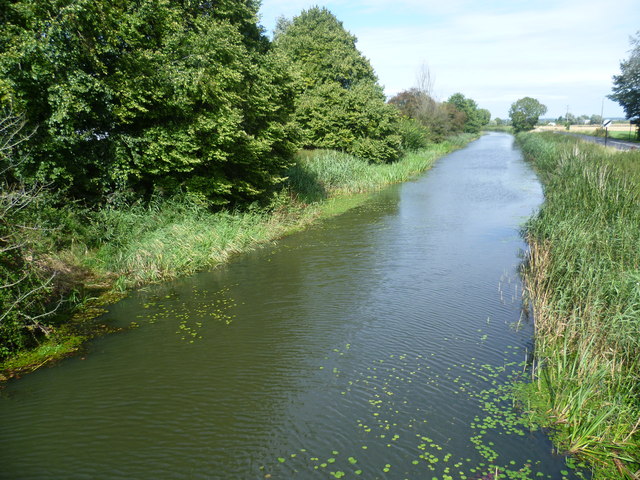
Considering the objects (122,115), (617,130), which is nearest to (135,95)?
(122,115)

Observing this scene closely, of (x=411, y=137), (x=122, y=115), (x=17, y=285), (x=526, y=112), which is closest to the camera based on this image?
(x=17, y=285)

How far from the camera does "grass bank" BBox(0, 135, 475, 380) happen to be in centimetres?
907

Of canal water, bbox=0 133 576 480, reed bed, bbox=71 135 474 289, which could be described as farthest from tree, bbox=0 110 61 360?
reed bed, bbox=71 135 474 289

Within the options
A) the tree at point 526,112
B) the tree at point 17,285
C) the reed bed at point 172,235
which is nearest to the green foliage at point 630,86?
the reed bed at point 172,235

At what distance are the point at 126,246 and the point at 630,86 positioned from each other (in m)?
50.7

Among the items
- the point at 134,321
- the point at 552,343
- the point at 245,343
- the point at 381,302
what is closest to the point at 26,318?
the point at 134,321

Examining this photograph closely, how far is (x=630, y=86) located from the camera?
4375 centimetres

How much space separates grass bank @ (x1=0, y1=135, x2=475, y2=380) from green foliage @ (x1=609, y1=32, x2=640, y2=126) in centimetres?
4172

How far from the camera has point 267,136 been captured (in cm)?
1594

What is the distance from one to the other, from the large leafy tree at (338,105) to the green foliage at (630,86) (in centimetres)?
2556

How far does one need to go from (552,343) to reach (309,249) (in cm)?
861

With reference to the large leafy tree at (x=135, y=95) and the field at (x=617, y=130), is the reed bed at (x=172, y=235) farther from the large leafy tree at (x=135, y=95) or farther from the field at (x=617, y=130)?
the field at (x=617, y=130)

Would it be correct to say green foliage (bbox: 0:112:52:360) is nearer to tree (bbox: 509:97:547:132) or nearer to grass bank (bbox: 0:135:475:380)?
grass bank (bbox: 0:135:475:380)

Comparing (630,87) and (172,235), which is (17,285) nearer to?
(172,235)
